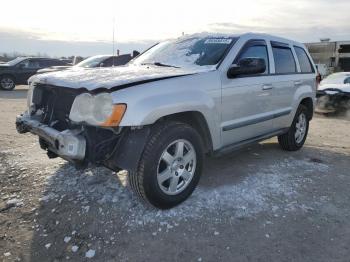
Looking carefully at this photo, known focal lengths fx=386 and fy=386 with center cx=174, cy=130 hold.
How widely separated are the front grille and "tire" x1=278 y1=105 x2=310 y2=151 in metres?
3.74

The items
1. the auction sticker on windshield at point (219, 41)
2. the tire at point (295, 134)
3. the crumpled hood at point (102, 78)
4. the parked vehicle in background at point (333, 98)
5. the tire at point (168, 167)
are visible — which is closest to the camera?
the crumpled hood at point (102, 78)

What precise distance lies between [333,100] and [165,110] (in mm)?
9372

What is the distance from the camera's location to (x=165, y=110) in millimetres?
3613

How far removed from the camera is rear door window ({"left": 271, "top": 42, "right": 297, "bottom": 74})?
18.3 ft

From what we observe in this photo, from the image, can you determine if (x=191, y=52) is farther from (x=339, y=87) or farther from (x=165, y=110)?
(x=339, y=87)

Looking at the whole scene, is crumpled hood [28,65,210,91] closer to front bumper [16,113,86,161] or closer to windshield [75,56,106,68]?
front bumper [16,113,86,161]

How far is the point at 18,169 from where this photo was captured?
5.08m

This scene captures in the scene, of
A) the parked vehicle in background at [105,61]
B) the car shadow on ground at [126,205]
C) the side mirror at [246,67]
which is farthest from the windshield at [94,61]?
the side mirror at [246,67]

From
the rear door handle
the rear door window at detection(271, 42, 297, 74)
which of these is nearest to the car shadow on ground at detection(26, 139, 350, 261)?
the rear door handle

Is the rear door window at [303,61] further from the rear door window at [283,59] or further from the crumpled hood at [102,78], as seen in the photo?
the crumpled hood at [102,78]

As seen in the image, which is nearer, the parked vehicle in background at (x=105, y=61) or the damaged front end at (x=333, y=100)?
the damaged front end at (x=333, y=100)

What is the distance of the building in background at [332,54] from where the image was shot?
84.9 feet

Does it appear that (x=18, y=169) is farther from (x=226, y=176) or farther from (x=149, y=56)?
(x=226, y=176)

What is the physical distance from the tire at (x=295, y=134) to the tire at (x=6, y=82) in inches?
586
